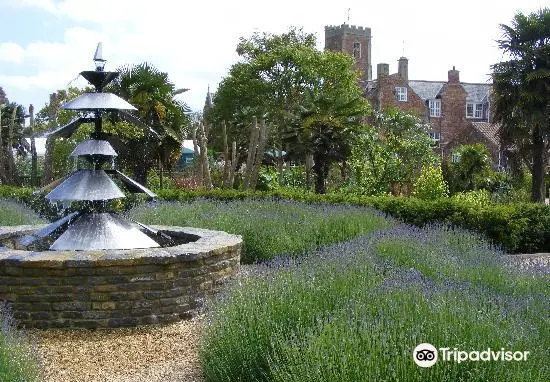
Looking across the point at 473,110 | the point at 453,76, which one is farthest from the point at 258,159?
the point at 473,110

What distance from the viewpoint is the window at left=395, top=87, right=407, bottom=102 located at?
141ft

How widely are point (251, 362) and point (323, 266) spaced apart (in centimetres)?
148

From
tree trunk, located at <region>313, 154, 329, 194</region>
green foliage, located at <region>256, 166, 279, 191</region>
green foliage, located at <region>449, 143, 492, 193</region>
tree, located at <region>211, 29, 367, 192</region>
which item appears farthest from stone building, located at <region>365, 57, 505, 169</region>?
tree trunk, located at <region>313, 154, 329, 194</region>

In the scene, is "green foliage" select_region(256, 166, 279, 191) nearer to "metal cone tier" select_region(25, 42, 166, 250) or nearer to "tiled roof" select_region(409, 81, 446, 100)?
"metal cone tier" select_region(25, 42, 166, 250)

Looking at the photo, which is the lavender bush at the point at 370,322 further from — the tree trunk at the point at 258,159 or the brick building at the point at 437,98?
the brick building at the point at 437,98

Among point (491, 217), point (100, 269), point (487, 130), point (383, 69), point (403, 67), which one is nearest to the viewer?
point (100, 269)

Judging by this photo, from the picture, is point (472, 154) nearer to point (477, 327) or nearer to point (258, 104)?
point (258, 104)

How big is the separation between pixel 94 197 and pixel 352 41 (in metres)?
45.5

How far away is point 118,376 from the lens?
181 inches

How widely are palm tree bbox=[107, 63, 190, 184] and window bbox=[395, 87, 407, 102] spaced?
2407 cm

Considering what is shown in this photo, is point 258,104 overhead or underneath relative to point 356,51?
underneath

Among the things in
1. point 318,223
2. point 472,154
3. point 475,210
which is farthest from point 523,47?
point 318,223

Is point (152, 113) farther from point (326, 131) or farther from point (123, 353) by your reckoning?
point (123, 353)

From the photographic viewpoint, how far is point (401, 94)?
141 ft
